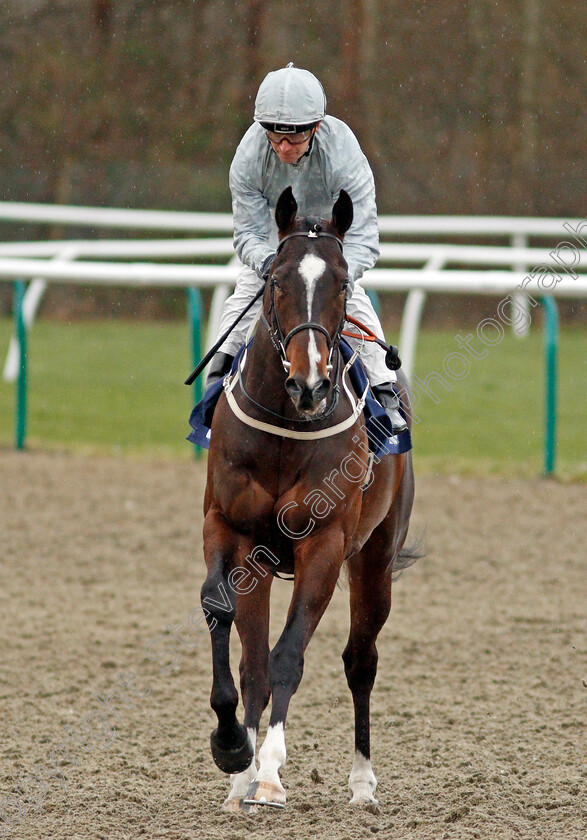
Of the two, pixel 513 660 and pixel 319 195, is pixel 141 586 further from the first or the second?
pixel 319 195

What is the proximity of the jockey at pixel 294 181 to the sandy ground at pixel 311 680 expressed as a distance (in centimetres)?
143

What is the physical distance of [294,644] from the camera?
374 cm

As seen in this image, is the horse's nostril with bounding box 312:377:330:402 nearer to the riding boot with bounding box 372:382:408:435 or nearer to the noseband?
the noseband

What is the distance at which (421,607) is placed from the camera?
7.05m

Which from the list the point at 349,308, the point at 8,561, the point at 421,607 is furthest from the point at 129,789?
the point at 8,561

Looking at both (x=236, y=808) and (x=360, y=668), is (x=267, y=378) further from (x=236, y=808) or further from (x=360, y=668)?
(x=236, y=808)

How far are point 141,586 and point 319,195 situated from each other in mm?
3759

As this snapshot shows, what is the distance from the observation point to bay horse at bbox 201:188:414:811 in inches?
143

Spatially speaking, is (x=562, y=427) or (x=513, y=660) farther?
(x=562, y=427)

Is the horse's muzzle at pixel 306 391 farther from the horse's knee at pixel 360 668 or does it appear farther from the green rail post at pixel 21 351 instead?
the green rail post at pixel 21 351

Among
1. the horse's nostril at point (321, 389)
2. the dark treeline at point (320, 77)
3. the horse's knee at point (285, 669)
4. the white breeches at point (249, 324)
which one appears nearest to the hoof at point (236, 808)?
the horse's knee at point (285, 669)

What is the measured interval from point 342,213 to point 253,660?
1578mm

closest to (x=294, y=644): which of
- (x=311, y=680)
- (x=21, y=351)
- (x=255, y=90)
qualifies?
(x=311, y=680)

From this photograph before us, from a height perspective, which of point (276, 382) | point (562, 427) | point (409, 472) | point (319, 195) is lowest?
point (562, 427)
